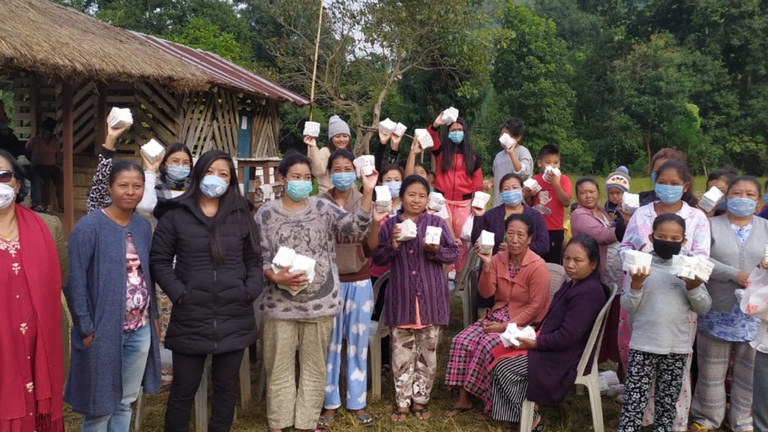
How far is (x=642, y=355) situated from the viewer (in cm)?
384

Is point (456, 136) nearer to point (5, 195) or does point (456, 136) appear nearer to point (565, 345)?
point (565, 345)

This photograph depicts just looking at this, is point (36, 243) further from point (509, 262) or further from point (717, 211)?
point (717, 211)

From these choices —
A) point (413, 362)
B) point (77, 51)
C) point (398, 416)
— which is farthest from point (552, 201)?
point (77, 51)

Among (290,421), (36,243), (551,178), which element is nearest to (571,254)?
(551,178)

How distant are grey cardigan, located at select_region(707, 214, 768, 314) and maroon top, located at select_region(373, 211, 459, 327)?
5.77ft

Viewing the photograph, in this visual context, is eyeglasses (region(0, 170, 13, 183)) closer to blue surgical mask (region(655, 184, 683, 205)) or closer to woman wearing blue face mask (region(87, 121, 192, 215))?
woman wearing blue face mask (region(87, 121, 192, 215))

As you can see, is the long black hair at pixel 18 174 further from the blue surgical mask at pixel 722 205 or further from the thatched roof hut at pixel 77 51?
the blue surgical mask at pixel 722 205

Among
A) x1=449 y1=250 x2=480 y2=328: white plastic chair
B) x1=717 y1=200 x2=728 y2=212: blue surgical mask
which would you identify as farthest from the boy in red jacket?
x1=717 y1=200 x2=728 y2=212: blue surgical mask

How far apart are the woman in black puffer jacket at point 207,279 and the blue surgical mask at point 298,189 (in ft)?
1.19

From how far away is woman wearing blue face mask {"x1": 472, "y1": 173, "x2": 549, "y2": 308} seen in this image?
491 cm

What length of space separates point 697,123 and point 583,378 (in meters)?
26.5

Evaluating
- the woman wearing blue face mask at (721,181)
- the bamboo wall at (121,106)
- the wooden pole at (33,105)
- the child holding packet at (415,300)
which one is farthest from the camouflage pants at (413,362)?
the wooden pole at (33,105)

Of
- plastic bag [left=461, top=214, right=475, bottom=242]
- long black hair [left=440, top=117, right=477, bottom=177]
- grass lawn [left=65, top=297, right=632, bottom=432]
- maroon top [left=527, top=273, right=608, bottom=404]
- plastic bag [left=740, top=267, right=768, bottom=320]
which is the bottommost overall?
grass lawn [left=65, top=297, right=632, bottom=432]

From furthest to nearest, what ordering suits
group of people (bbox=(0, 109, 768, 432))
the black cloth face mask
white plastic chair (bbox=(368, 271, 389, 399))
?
1. white plastic chair (bbox=(368, 271, 389, 399))
2. the black cloth face mask
3. group of people (bbox=(0, 109, 768, 432))
